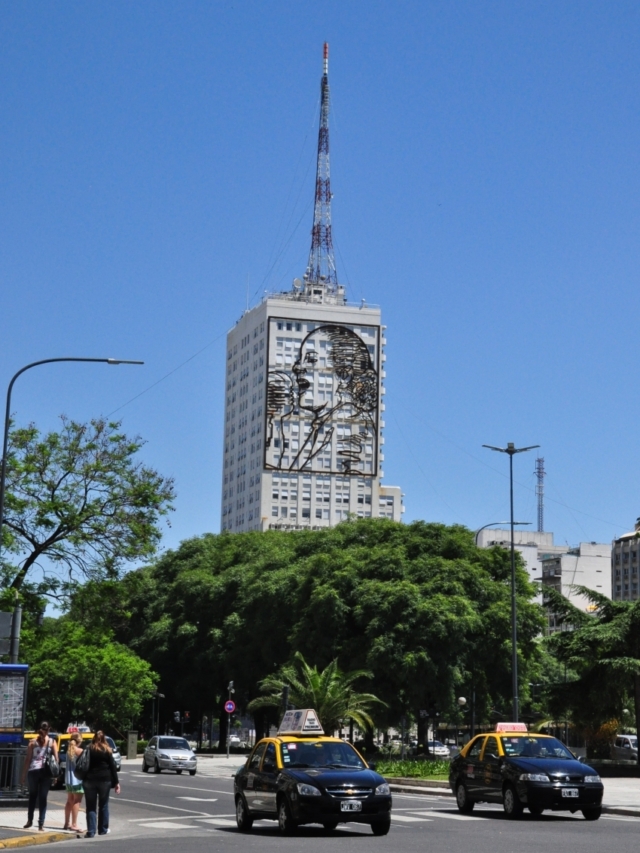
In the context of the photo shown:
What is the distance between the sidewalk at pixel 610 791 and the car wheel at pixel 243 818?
9071 millimetres

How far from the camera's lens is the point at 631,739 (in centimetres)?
8088

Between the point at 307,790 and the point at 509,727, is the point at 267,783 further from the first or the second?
the point at 509,727

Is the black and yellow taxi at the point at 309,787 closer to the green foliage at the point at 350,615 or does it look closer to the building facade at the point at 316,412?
the green foliage at the point at 350,615

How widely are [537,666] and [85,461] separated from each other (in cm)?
3193

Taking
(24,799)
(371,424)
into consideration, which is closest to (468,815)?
(24,799)

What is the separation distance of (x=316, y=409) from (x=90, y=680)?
77160mm

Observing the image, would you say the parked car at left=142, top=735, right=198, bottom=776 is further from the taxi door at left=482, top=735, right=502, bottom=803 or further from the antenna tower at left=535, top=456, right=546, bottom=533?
the antenna tower at left=535, top=456, right=546, bottom=533

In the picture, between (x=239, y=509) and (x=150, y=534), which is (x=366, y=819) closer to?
(x=150, y=534)

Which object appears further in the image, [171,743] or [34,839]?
[171,743]

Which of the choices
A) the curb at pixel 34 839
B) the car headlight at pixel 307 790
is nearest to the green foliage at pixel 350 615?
the curb at pixel 34 839

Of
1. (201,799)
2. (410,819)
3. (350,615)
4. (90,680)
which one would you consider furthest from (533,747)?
(90,680)

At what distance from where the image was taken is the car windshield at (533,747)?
2302 centimetres

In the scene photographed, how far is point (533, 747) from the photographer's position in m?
23.2

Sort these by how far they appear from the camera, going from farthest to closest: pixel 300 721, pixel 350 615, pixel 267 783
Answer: pixel 350 615 < pixel 300 721 < pixel 267 783
